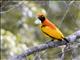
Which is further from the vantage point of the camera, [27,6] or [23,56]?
[27,6]

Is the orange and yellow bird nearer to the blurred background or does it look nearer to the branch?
the branch

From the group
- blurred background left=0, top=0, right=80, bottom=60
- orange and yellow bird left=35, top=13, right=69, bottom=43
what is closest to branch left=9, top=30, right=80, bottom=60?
orange and yellow bird left=35, top=13, right=69, bottom=43

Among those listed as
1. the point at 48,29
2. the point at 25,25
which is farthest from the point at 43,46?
the point at 25,25

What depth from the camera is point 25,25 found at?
8227mm

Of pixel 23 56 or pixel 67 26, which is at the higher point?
pixel 23 56

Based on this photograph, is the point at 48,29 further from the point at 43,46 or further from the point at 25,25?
the point at 25,25

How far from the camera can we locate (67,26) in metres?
9.31

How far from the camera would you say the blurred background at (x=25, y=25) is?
23.9 ft

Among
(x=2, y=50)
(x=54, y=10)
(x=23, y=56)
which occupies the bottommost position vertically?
(x=2, y=50)

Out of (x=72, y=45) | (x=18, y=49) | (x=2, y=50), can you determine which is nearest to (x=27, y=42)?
(x=2, y=50)

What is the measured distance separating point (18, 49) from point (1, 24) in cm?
152

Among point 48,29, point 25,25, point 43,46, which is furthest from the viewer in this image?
point 25,25

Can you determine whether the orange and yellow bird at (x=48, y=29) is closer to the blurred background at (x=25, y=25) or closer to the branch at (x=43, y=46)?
the branch at (x=43, y=46)

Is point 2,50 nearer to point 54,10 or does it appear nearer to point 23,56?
point 54,10
